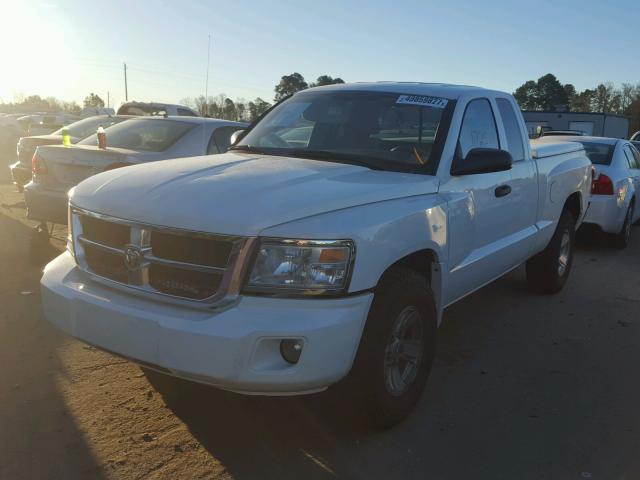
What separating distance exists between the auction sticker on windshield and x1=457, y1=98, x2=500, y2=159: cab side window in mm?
185

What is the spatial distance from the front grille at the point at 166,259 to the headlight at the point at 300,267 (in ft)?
0.30

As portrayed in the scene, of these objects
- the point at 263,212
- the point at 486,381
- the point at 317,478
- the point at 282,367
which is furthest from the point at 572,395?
the point at 263,212

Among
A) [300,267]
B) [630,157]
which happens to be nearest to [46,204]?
[300,267]

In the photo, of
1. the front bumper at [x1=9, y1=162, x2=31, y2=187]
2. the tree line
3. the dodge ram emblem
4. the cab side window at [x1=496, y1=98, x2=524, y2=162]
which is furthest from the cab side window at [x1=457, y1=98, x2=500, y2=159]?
the tree line

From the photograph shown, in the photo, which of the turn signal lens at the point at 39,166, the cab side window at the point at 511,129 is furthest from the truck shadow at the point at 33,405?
the cab side window at the point at 511,129

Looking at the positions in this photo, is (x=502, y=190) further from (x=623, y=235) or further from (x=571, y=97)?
(x=571, y=97)

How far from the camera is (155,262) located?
2.83 metres

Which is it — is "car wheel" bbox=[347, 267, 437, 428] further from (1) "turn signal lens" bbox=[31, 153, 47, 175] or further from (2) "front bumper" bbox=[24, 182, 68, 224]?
(1) "turn signal lens" bbox=[31, 153, 47, 175]

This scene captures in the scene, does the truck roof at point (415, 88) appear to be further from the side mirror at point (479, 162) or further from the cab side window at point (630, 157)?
the cab side window at point (630, 157)

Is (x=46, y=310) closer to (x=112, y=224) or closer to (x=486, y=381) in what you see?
(x=112, y=224)

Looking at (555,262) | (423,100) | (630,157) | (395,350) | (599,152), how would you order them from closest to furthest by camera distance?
(395,350), (423,100), (555,262), (599,152), (630,157)

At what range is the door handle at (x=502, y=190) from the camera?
4.28 meters

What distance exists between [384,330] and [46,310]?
1806 millimetres

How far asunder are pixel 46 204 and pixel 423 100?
412 centimetres
